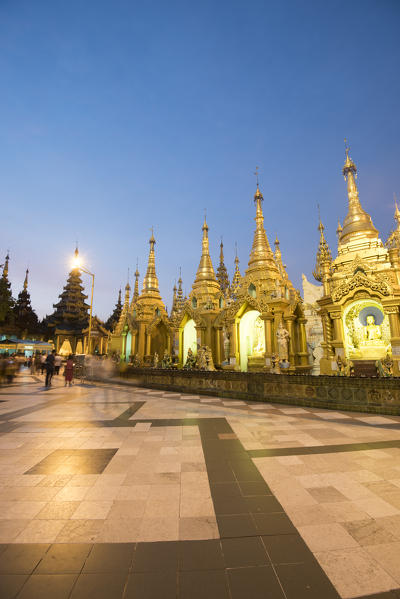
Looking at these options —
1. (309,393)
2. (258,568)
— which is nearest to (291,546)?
(258,568)

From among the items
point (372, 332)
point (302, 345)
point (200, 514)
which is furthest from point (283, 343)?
point (200, 514)

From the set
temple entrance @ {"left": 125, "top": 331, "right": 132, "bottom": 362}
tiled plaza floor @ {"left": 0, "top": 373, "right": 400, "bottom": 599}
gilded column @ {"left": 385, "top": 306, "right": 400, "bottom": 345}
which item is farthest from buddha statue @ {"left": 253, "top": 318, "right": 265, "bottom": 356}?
temple entrance @ {"left": 125, "top": 331, "right": 132, "bottom": 362}

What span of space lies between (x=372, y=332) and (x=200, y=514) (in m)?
14.8

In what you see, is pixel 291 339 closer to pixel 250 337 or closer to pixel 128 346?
pixel 250 337

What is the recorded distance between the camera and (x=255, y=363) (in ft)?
53.7

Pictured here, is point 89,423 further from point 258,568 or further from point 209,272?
point 209,272

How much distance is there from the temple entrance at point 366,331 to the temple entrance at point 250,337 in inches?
181

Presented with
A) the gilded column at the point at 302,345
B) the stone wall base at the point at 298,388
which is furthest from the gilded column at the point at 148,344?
the gilded column at the point at 302,345

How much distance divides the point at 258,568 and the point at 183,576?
1.83 ft

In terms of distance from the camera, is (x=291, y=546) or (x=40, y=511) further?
(x=40, y=511)

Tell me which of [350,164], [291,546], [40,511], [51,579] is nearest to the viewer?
[51,579]

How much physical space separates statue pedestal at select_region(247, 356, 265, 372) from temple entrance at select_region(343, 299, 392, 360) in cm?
443

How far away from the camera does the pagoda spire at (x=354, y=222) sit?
60.9 feet

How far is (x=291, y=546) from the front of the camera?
2.36 m
